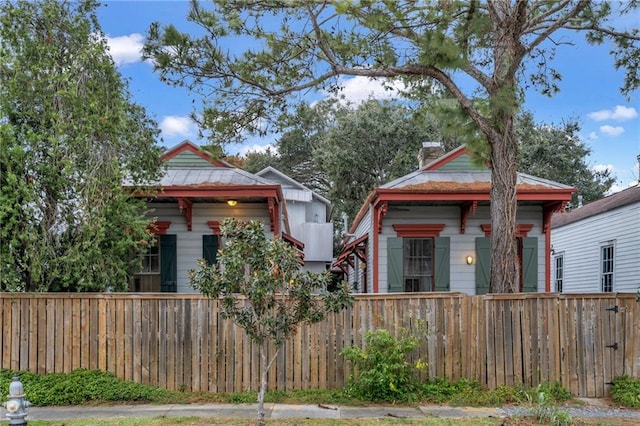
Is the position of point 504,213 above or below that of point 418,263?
above

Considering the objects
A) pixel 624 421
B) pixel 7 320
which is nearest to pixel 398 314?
pixel 624 421

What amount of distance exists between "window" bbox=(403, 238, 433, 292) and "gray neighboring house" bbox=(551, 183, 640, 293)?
5954 mm

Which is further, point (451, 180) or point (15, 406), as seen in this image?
point (451, 180)

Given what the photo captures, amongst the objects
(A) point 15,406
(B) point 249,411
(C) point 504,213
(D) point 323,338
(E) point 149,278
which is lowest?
(B) point 249,411

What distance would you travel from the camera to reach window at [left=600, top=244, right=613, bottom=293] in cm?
1465

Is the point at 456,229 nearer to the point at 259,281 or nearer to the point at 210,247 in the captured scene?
the point at 210,247

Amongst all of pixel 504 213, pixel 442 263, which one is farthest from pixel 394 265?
pixel 504 213

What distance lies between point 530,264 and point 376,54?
6157mm

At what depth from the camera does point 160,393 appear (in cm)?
711

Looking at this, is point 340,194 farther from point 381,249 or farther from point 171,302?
point 171,302

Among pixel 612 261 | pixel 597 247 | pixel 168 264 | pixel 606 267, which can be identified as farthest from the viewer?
pixel 597 247

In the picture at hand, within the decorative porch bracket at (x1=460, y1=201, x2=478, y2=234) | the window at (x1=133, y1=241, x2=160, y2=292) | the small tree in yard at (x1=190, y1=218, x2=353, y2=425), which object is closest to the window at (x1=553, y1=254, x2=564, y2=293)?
the decorative porch bracket at (x1=460, y1=201, x2=478, y2=234)

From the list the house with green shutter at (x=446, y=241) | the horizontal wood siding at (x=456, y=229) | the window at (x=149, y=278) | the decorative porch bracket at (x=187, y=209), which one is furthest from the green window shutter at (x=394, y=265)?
the window at (x=149, y=278)

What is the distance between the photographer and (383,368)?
6.71 m
